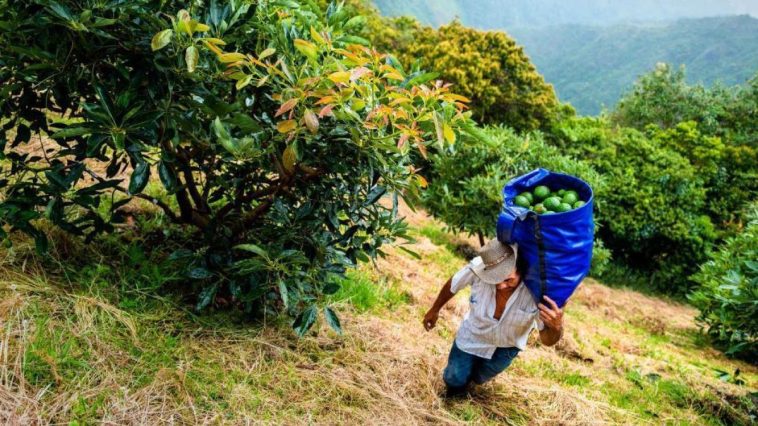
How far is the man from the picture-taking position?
2.50 m

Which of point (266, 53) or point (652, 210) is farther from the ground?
point (266, 53)

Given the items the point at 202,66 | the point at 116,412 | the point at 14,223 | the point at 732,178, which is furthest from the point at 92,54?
the point at 732,178

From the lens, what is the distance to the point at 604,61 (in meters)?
77.6

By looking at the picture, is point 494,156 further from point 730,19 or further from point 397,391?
point 730,19

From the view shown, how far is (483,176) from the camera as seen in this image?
6.89 meters

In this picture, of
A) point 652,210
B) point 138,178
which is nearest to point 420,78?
point 138,178

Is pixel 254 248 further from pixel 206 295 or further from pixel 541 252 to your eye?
A: pixel 541 252

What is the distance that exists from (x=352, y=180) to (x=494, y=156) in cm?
461

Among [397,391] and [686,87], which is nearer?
[397,391]

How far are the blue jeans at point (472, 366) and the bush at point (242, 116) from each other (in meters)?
0.70

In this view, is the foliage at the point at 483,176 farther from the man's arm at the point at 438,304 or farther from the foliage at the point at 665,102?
the foliage at the point at 665,102

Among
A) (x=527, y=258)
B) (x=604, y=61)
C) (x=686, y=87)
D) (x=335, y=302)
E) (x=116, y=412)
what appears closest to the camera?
(x=116, y=412)

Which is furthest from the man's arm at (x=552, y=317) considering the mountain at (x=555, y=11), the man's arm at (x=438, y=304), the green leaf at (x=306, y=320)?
the mountain at (x=555, y=11)

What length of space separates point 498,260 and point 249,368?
1.35 m
